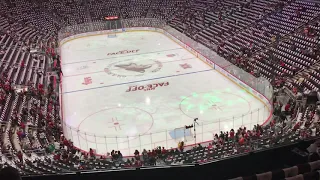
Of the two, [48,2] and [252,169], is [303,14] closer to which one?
[252,169]

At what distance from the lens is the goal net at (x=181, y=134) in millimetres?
15320

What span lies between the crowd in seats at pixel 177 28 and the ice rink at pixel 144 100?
109 cm

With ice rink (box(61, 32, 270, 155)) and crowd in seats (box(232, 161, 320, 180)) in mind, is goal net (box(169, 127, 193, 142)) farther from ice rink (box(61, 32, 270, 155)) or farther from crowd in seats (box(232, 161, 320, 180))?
crowd in seats (box(232, 161, 320, 180))

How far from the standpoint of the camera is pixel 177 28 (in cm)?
3919

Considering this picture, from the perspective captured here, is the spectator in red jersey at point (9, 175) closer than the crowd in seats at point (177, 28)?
Yes

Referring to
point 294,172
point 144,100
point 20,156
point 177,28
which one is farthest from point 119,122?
point 177,28

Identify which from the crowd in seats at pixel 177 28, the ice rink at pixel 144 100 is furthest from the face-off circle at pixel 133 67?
the crowd in seats at pixel 177 28

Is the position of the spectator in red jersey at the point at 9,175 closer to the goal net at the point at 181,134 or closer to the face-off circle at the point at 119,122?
the goal net at the point at 181,134

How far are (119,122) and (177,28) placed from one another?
23855mm

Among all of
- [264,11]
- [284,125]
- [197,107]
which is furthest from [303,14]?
[284,125]

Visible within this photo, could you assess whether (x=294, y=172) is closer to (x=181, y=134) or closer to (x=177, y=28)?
(x=181, y=134)

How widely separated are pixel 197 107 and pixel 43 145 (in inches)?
343

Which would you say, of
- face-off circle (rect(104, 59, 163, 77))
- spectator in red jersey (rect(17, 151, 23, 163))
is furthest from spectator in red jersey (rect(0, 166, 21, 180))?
face-off circle (rect(104, 59, 163, 77))

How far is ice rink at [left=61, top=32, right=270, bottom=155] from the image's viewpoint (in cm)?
1599
